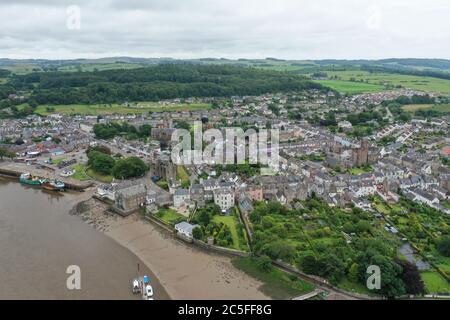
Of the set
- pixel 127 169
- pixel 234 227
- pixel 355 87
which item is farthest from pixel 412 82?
pixel 234 227

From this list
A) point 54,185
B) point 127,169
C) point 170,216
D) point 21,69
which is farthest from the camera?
point 21,69

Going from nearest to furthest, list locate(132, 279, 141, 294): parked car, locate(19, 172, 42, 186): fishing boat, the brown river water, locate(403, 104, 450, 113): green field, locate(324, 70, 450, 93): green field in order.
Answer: locate(132, 279, 141, 294): parked car
the brown river water
locate(19, 172, 42, 186): fishing boat
locate(403, 104, 450, 113): green field
locate(324, 70, 450, 93): green field

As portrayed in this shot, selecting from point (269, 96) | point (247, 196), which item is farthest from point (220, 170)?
point (269, 96)

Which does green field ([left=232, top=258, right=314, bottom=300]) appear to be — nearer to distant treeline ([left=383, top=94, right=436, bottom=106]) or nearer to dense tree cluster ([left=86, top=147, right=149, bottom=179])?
dense tree cluster ([left=86, top=147, right=149, bottom=179])

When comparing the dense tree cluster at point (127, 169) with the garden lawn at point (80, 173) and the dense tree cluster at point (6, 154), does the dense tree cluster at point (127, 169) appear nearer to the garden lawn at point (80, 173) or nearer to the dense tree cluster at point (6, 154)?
→ the garden lawn at point (80, 173)

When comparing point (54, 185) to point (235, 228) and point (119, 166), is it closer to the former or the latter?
point (119, 166)

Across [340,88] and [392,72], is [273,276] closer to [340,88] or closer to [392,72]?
[340,88]

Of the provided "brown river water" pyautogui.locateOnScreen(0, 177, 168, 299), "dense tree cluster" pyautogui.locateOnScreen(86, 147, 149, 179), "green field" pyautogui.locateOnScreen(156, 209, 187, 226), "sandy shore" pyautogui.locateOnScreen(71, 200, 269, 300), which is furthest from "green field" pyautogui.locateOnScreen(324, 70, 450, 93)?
"brown river water" pyautogui.locateOnScreen(0, 177, 168, 299)
